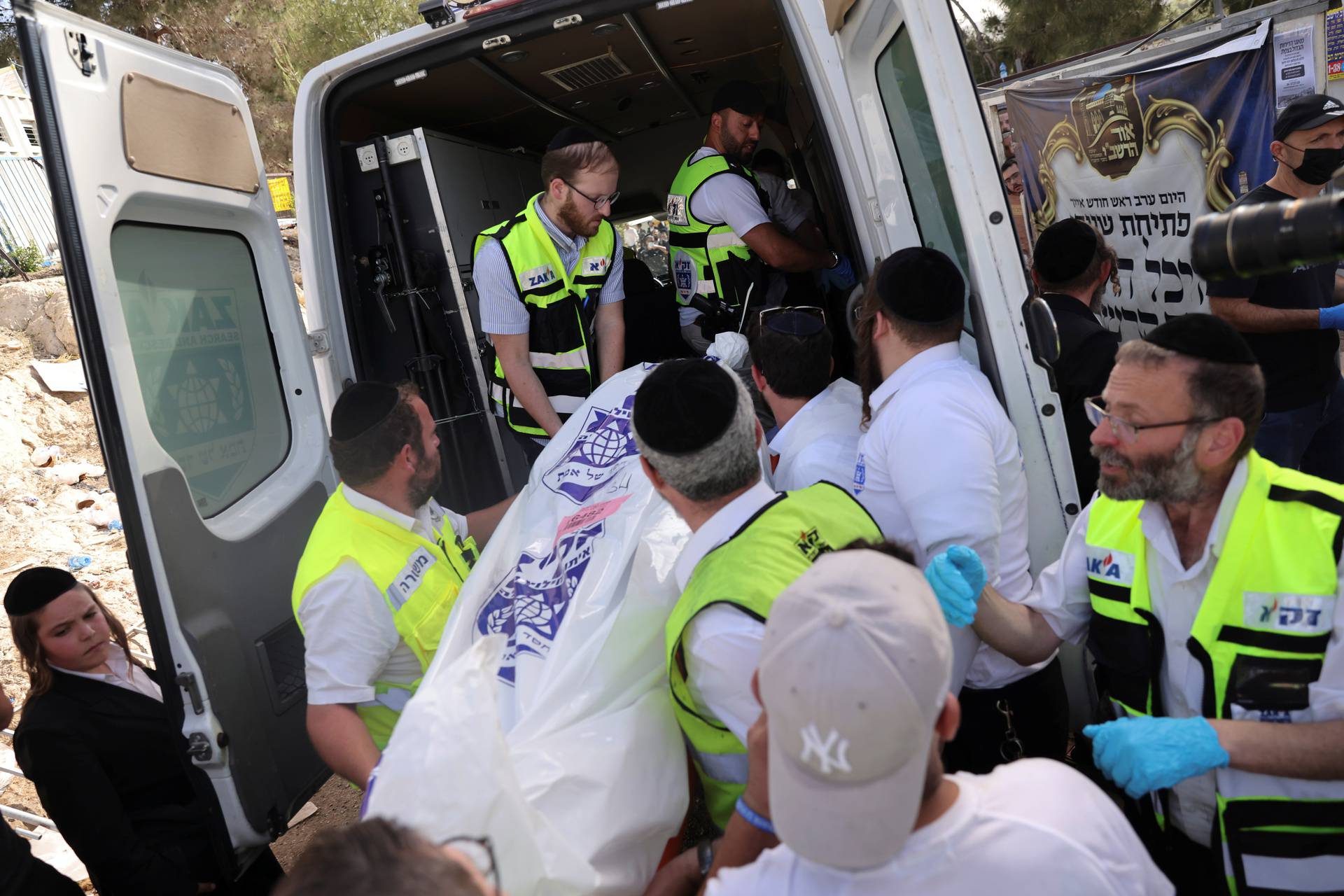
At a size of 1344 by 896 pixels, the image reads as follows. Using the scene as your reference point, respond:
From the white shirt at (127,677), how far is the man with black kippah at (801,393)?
1.95 metres

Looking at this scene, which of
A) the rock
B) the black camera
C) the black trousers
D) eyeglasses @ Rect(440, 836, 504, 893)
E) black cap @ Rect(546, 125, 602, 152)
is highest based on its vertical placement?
the rock

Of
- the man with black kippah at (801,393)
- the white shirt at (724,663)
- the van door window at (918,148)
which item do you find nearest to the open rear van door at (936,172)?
the van door window at (918,148)

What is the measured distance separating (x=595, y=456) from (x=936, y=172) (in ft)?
4.05

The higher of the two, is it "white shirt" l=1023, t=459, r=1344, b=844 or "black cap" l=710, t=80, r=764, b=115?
"black cap" l=710, t=80, r=764, b=115

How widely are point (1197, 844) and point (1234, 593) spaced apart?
514 millimetres

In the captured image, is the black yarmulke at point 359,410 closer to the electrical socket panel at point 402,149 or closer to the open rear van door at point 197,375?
the open rear van door at point 197,375

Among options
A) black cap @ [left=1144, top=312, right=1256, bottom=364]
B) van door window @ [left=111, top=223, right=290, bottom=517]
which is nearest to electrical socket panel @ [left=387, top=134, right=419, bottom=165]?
van door window @ [left=111, top=223, right=290, bottom=517]

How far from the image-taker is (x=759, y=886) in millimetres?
1044

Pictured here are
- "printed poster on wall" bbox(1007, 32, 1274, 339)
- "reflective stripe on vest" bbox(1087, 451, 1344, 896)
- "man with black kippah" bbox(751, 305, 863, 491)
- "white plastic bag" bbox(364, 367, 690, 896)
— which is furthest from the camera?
"printed poster on wall" bbox(1007, 32, 1274, 339)

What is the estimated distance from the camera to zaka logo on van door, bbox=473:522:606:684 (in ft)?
6.07

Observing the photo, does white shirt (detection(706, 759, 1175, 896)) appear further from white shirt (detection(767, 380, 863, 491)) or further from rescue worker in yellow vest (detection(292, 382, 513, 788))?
white shirt (detection(767, 380, 863, 491))

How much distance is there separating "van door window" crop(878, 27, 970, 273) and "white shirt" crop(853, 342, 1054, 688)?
38cm

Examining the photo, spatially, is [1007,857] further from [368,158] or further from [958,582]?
[368,158]

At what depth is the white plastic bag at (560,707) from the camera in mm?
1299
